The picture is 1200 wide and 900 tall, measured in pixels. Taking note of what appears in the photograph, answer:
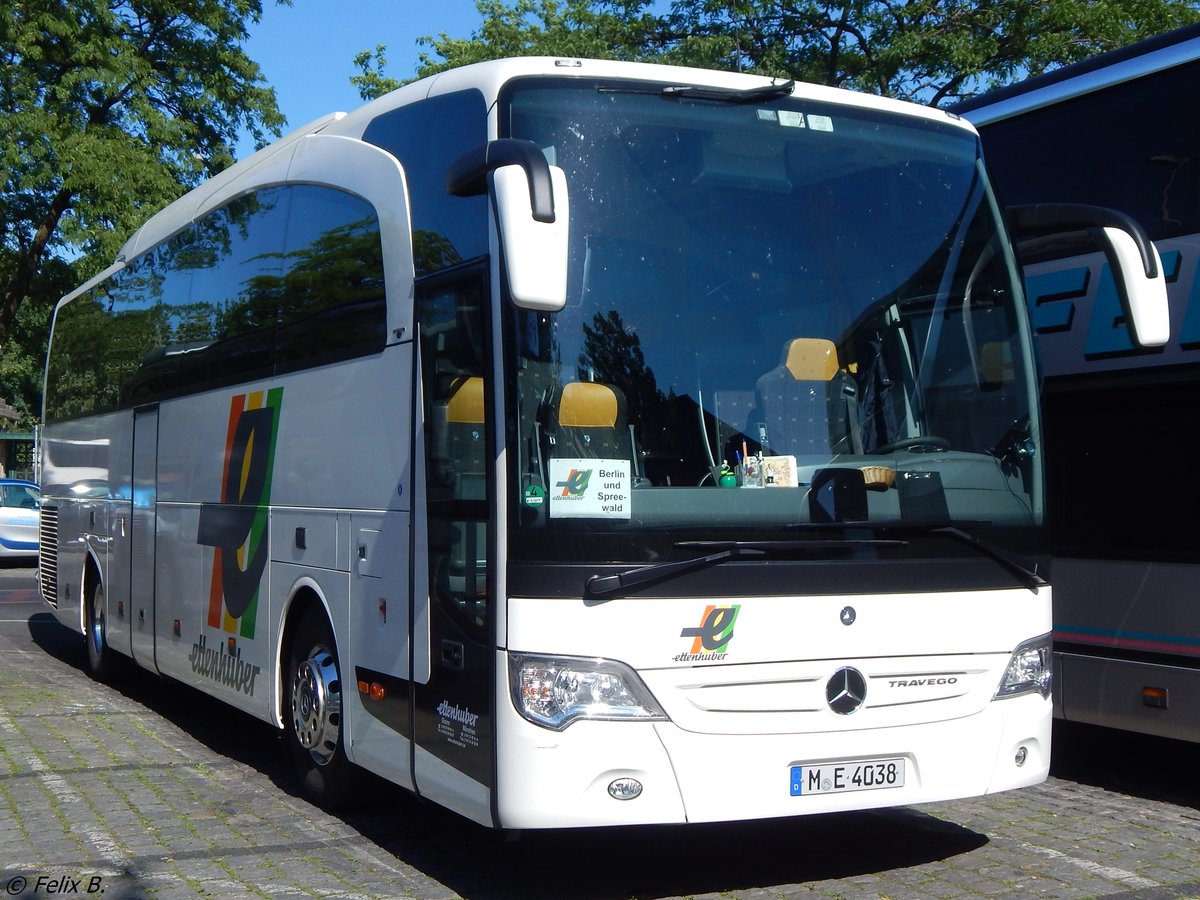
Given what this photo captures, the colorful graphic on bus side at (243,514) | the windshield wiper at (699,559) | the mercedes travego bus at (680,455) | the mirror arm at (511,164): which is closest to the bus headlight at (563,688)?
the mercedes travego bus at (680,455)

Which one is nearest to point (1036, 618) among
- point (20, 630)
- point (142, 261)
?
point (142, 261)

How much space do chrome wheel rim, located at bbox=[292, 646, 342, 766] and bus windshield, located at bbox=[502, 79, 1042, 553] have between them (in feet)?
7.74

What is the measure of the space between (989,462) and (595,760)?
217 cm

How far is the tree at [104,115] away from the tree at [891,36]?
765cm

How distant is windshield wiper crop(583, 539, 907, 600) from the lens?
5.34m

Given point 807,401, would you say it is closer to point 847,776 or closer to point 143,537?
point 847,776

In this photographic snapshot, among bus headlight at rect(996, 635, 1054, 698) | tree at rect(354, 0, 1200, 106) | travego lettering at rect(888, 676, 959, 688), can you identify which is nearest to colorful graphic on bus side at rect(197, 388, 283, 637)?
travego lettering at rect(888, 676, 959, 688)

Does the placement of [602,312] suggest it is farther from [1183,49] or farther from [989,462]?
[1183,49]

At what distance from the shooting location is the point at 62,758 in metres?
8.75

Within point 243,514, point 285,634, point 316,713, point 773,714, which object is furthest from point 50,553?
point 773,714

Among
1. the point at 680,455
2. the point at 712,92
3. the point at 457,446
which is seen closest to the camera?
the point at 680,455

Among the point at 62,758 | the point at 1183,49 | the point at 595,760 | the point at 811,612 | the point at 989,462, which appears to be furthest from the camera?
the point at 62,758

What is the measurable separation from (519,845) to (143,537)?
529 cm

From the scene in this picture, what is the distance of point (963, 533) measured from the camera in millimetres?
5953
